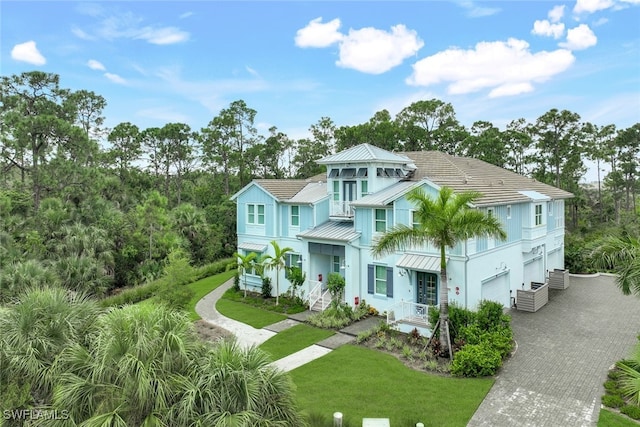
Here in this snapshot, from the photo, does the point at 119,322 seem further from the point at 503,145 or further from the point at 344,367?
the point at 503,145

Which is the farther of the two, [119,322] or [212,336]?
[212,336]

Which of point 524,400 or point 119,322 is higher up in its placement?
point 119,322

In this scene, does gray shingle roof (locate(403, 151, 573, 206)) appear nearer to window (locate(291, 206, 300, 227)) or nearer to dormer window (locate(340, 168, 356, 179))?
dormer window (locate(340, 168, 356, 179))

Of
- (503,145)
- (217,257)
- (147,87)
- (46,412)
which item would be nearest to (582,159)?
(503,145)

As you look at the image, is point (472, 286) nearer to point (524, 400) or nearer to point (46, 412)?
point (524, 400)

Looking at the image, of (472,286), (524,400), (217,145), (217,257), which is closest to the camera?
(524,400)

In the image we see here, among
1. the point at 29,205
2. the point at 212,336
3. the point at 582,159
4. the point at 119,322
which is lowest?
the point at 212,336

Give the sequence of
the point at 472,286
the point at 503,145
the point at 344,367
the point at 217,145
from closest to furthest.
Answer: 1. the point at 344,367
2. the point at 472,286
3. the point at 503,145
4. the point at 217,145

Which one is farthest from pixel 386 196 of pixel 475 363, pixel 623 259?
pixel 623 259
